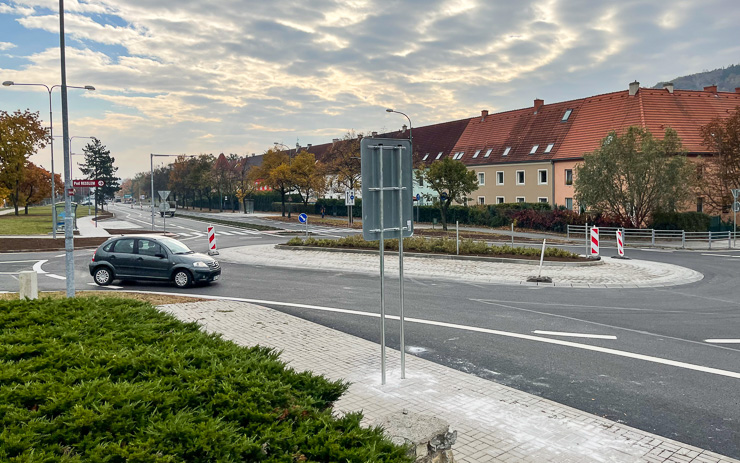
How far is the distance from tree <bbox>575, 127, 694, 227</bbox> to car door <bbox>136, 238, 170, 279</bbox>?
26943 mm

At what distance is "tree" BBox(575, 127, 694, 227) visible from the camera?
32.4m

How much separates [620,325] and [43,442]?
10.3m

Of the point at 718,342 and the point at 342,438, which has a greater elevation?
the point at 342,438

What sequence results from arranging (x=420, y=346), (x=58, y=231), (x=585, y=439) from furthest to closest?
(x=58, y=231)
(x=420, y=346)
(x=585, y=439)

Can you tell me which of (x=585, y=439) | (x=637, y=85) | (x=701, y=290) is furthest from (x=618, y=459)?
(x=637, y=85)

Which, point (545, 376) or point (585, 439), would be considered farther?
point (545, 376)

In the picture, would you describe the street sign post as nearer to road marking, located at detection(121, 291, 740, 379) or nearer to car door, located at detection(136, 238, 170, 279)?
road marking, located at detection(121, 291, 740, 379)

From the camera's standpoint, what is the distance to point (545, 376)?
7.87m

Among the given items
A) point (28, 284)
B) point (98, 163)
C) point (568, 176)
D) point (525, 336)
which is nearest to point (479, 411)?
point (525, 336)

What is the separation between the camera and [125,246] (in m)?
16.6

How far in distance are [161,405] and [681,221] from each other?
1406 inches

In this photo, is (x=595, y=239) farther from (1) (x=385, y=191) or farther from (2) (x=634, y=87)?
(2) (x=634, y=87)

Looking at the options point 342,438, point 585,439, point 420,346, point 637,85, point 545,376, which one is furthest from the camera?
point 637,85

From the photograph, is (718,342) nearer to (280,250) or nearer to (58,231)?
(280,250)
